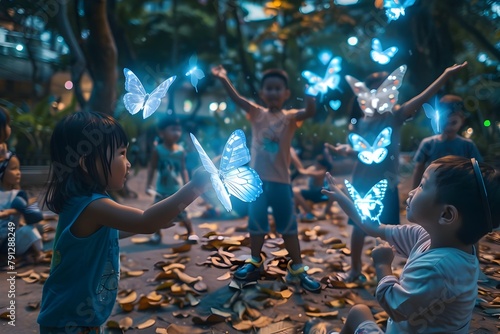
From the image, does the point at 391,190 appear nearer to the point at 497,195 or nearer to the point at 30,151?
the point at 497,195

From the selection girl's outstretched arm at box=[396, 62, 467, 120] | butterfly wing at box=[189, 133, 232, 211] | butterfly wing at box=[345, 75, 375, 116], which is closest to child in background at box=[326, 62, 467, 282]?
girl's outstretched arm at box=[396, 62, 467, 120]

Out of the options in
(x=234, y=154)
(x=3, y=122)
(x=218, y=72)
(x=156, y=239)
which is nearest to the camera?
(x=234, y=154)

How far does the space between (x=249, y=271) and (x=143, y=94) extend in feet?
4.98

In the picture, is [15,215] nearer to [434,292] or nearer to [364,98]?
[364,98]

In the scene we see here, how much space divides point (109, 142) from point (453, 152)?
2514 mm

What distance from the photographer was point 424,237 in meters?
1.72

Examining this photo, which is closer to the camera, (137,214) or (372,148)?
(137,214)

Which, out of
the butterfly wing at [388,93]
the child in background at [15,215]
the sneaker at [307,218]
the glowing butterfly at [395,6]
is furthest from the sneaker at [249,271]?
the sneaker at [307,218]

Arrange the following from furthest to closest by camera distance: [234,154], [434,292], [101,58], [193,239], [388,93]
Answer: [101,58]
[193,239]
[388,93]
[234,154]
[434,292]

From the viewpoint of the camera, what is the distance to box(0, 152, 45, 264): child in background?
350 centimetres

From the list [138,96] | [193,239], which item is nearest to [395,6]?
[138,96]

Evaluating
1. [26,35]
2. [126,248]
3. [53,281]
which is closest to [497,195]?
[53,281]

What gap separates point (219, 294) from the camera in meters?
2.86

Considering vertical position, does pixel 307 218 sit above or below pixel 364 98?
below
